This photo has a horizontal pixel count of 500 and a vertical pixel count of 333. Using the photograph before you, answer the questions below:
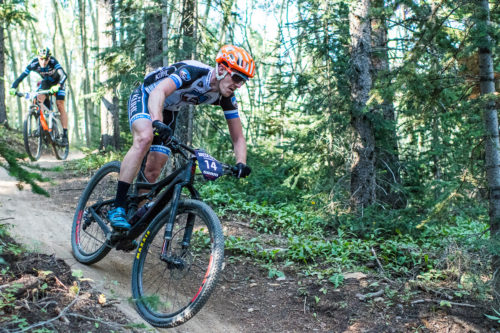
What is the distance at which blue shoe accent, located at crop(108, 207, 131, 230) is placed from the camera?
400 cm

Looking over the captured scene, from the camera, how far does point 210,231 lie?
335cm

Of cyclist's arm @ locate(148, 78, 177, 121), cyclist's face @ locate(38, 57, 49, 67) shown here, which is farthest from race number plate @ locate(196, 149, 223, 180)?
cyclist's face @ locate(38, 57, 49, 67)

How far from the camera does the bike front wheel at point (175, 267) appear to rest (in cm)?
331

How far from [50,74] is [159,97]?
824 cm

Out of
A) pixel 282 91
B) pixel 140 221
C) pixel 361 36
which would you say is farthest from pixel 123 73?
pixel 140 221

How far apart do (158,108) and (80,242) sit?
2.30 meters

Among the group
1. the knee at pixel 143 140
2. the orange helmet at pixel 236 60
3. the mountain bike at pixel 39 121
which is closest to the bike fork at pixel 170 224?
the knee at pixel 143 140

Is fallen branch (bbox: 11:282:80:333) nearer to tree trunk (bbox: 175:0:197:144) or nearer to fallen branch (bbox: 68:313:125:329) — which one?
fallen branch (bbox: 68:313:125:329)

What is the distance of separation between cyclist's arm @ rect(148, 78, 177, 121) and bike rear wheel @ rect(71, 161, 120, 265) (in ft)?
4.27

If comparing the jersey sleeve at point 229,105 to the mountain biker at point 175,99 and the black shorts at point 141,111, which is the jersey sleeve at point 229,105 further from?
the black shorts at point 141,111

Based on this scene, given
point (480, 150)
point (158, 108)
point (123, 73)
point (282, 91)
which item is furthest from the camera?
point (123, 73)

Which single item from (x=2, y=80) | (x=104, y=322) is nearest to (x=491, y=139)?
(x=104, y=322)

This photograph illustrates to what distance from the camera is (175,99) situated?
4.30m

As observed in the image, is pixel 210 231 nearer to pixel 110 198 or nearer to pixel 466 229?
pixel 110 198
